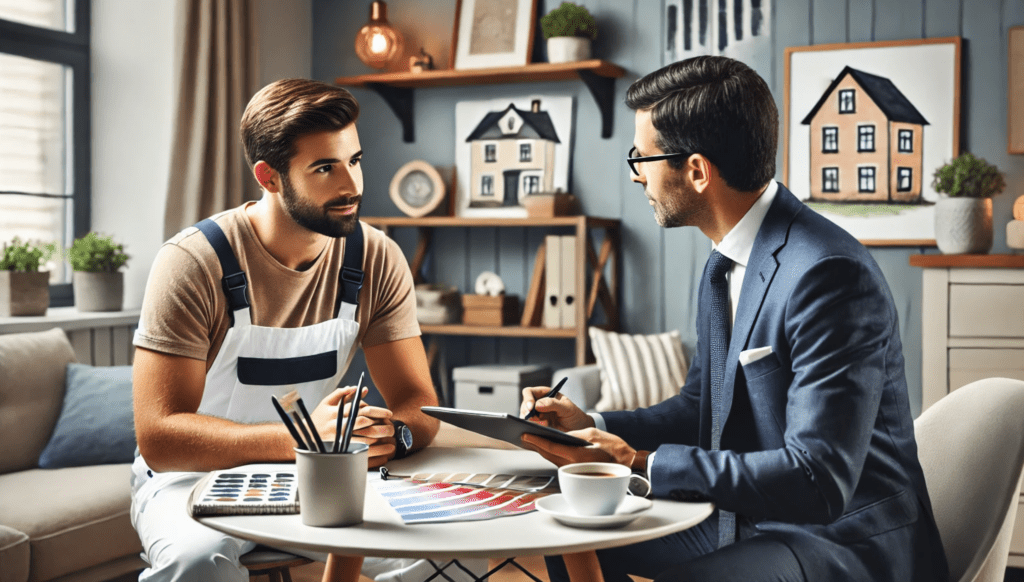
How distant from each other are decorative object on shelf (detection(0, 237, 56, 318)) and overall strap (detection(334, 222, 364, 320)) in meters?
1.71

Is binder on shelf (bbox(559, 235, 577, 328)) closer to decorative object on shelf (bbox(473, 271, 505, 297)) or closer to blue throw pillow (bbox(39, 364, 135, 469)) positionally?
decorative object on shelf (bbox(473, 271, 505, 297))

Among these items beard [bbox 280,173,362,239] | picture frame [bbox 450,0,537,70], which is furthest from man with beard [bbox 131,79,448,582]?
picture frame [bbox 450,0,537,70]

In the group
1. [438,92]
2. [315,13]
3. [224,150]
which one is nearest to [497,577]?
[224,150]

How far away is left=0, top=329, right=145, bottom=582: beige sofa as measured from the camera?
7.57 ft

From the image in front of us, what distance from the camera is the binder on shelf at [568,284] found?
12.1 feet

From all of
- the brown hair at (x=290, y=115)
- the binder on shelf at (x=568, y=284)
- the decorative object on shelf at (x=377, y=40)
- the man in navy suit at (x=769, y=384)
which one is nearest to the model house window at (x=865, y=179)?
the binder on shelf at (x=568, y=284)

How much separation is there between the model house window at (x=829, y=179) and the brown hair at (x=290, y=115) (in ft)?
7.70

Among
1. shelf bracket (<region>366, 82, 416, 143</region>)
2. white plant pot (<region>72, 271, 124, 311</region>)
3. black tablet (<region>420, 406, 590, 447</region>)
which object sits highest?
shelf bracket (<region>366, 82, 416, 143</region>)

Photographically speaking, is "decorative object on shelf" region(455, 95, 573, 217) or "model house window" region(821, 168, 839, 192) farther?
"decorative object on shelf" region(455, 95, 573, 217)

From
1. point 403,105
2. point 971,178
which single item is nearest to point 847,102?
point 971,178

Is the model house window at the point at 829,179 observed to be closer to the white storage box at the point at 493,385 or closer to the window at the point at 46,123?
the white storage box at the point at 493,385

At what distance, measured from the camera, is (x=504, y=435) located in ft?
4.32

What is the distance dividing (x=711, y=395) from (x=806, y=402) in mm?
322

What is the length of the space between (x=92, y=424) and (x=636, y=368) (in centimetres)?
186
